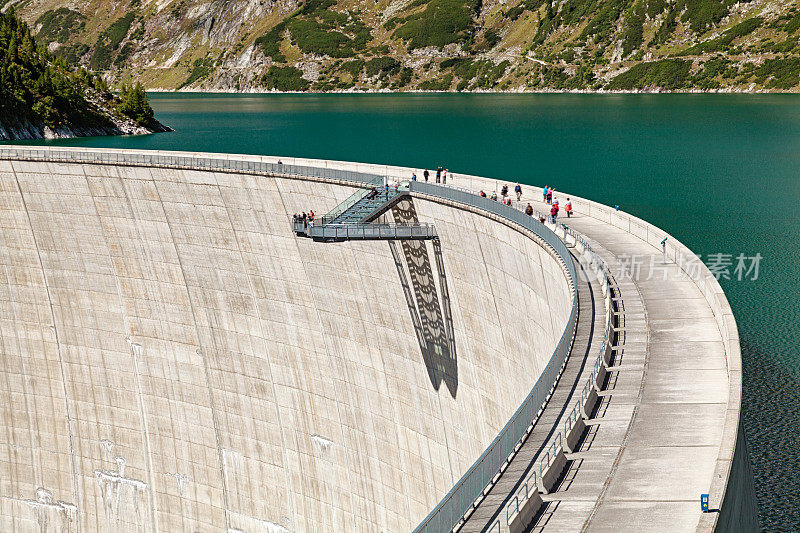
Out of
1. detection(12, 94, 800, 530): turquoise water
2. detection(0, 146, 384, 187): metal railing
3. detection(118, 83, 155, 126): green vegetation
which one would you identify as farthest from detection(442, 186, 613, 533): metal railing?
detection(118, 83, 155, 126): green vegetation

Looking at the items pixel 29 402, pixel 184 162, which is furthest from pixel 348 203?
pixel 29 402

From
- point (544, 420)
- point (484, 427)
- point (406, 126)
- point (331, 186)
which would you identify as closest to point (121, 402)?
point (331, 186)

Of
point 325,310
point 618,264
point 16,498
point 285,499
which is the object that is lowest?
point 16,498

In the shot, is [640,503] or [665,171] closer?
[640,503]

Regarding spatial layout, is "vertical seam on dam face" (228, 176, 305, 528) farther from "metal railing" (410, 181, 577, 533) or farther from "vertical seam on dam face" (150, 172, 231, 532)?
"metal railing" (410, 181, 577, 533)

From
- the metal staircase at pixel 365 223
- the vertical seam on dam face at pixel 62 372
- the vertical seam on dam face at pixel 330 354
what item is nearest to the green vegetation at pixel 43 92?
the vertical seam on dam face at pixel 62 372

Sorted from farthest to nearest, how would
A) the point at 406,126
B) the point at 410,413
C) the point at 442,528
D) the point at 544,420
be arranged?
the point at 406,126, the point at 410,413, the point at 544,420, the point at 442,528

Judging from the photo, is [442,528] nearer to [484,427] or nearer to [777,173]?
[484,427]
